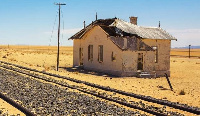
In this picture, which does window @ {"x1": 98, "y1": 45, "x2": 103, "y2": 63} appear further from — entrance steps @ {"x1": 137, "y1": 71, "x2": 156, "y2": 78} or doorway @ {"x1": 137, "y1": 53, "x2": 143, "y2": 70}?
entrance steps @ {"x1": 137, "y1": 71, "x2": 156, "y2": 78}

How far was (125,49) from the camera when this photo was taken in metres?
24.9

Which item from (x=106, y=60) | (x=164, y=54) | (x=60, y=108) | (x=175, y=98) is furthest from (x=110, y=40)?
(x=60, y=108)

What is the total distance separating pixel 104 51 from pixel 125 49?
2464 mm

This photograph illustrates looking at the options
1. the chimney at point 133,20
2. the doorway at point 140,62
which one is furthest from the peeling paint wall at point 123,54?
the chimney at point 133,20

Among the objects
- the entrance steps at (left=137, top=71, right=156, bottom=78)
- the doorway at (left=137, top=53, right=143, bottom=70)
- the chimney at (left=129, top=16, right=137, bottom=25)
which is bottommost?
the entrance steps at (left=137, top=71, right=156, bottom=78)

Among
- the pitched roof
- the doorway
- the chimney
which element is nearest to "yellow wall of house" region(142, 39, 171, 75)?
the pitched roof

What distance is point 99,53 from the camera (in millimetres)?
27453

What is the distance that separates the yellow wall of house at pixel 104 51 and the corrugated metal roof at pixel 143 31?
6.10ft

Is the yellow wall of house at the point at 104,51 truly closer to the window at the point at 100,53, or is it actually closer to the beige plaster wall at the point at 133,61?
the window at the point at 100,53

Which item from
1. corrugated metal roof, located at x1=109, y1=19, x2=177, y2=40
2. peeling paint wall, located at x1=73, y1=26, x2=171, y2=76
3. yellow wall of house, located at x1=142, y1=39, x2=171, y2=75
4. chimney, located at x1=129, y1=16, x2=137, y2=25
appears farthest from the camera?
chimney, located at x1=129, y1=16, x2=137, y2=25

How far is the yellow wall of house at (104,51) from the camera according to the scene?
25.4m

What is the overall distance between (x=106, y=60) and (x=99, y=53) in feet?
4.45

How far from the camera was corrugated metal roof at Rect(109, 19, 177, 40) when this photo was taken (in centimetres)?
2718

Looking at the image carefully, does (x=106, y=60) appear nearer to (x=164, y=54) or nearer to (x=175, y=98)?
(x=164, y=54)
